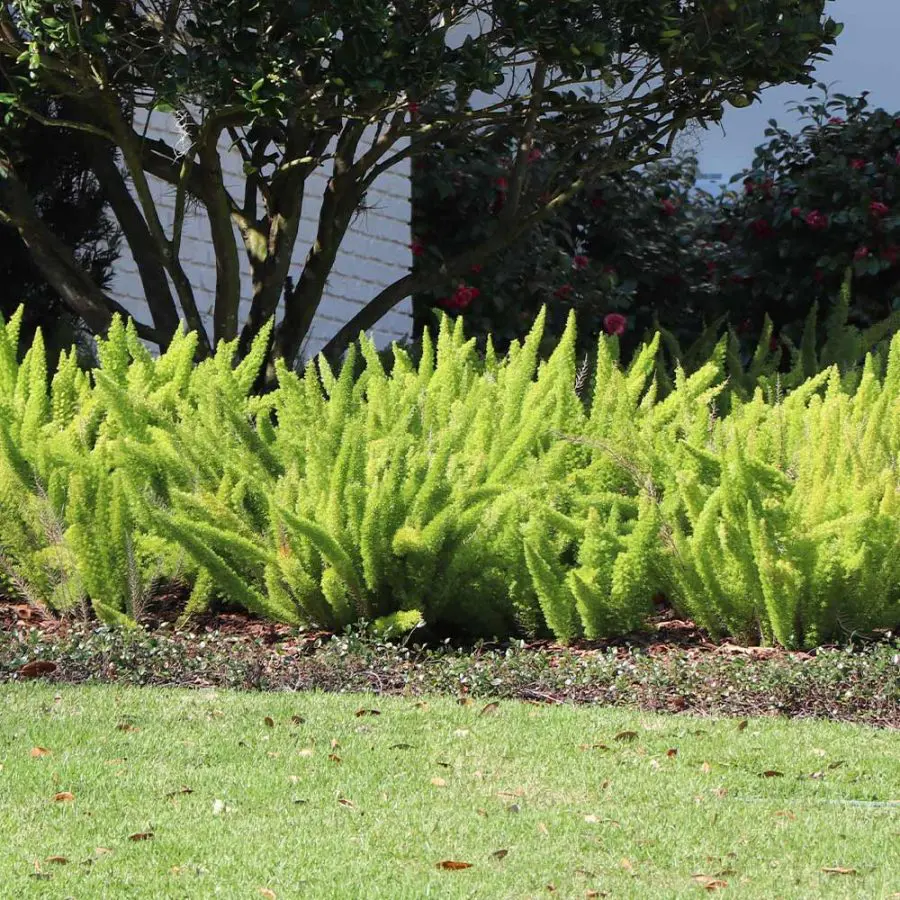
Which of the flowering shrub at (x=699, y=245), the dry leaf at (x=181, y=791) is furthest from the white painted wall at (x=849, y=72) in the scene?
the dry leaf at (x=181, y=791)

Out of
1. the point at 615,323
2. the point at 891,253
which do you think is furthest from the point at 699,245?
the point at 615,323

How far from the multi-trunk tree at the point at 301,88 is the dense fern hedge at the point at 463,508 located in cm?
117

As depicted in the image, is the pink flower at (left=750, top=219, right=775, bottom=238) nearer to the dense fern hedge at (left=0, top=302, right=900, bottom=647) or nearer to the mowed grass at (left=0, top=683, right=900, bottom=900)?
the dense fern hedge at (left=0, top=302, right=900, bottom=647)

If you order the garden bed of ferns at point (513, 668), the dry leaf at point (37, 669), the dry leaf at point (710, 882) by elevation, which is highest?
the dry leaf at point (710, 882)

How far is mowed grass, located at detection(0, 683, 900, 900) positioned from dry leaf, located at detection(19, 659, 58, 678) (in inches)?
9.0

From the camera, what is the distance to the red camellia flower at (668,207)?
10.5m

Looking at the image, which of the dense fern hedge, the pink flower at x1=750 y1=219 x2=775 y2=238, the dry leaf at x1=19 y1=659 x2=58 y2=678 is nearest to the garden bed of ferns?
the dry leaf at x1=19 y1=659 x2=58 y2=678

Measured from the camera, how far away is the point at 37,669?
4.50m

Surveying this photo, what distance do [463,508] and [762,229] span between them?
17.1ft

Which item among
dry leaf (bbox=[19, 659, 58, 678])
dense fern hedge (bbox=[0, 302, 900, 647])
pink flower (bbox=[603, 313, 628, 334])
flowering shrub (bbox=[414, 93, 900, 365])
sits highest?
flowering shrub (bbox=[414, 93, 900, 365])

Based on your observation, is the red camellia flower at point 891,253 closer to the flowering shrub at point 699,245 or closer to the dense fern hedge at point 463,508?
the flowering shrub at point 699,245

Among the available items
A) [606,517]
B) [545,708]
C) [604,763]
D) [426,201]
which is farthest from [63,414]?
[426,201]

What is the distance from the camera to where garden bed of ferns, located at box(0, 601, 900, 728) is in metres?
4.25

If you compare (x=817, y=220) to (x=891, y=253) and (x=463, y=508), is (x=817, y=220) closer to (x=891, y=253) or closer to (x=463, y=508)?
(x=891, y=253)
